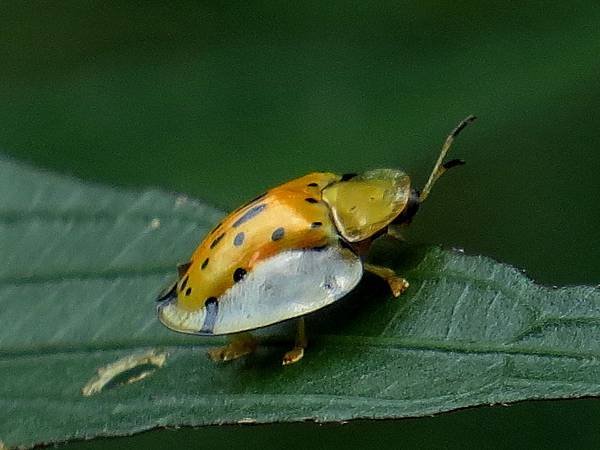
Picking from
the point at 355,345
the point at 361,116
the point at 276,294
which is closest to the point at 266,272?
the point at 276,294

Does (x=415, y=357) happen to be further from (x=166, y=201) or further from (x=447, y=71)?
(x=447, y=71)

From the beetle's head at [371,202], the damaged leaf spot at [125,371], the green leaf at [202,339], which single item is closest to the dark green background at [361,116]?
the green leaf at [202,339]

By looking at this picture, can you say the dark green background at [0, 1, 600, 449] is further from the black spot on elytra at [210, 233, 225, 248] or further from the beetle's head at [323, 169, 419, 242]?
the black spot on elytra at [210, 233, 225, 248]

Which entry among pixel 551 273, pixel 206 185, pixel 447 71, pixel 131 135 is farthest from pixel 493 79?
pixel 131 135

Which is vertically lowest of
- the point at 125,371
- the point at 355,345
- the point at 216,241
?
the point at 125,371

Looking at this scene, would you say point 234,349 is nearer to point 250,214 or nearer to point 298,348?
point 298,348

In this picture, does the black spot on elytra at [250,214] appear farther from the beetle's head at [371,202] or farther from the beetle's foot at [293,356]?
the beetle's foot at [293,356]
